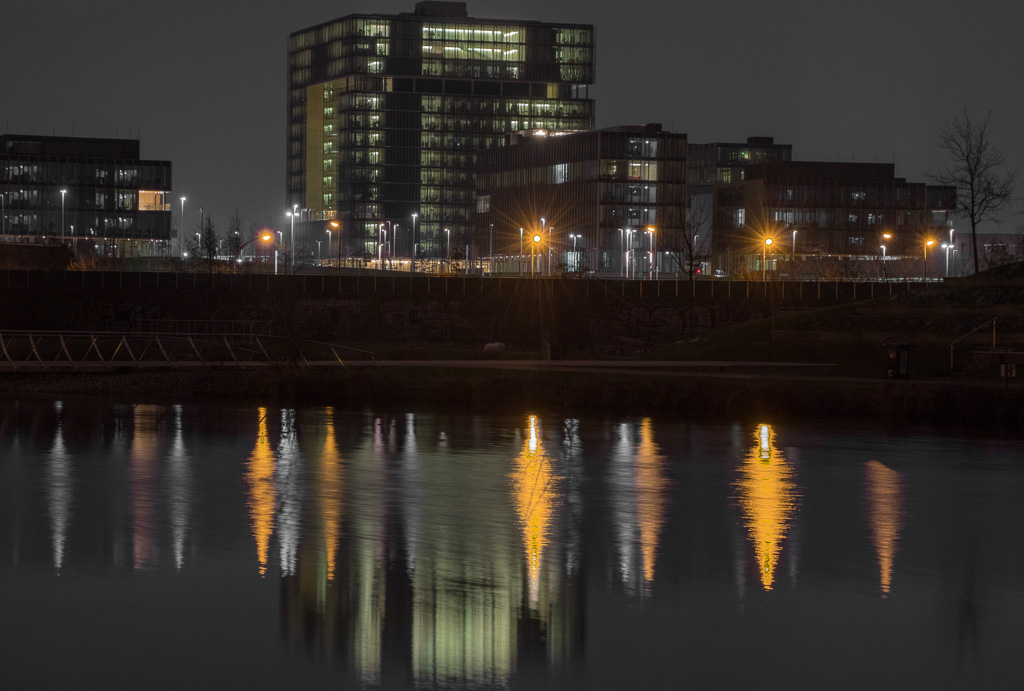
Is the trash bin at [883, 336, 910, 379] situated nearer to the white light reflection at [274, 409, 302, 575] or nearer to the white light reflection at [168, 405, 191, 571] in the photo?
the white light reflection at [274, 409, 302, 575]

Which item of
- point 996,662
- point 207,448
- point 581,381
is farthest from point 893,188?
point 996,662

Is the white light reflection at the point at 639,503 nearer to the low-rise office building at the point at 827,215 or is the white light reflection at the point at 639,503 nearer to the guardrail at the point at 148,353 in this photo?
the guardrail at the point at 148,353

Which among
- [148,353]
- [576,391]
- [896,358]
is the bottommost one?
[576,391]

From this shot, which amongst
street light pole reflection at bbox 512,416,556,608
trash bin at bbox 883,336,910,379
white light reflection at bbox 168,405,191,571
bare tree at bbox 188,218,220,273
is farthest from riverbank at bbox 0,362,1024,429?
bare tree at bbox 188,218,220,273

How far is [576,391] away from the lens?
→ 49.7 m

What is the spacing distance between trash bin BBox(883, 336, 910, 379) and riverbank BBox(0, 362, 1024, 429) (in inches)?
73.1

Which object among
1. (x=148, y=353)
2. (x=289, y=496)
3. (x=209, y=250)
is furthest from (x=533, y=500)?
(x=209, y=250)

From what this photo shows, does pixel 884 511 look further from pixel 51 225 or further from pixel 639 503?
pixel 51 225

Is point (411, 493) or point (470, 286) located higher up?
point (470, 286)

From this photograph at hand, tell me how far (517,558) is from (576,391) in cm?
2666

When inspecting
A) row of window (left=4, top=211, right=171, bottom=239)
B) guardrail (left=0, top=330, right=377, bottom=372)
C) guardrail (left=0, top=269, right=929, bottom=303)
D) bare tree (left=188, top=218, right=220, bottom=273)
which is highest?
row of window (left=4, top=211, right=171, bottom=239)

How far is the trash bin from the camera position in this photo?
5122 centimetres

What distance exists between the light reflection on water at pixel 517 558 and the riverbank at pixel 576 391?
23.0 feet

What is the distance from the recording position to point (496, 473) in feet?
107
